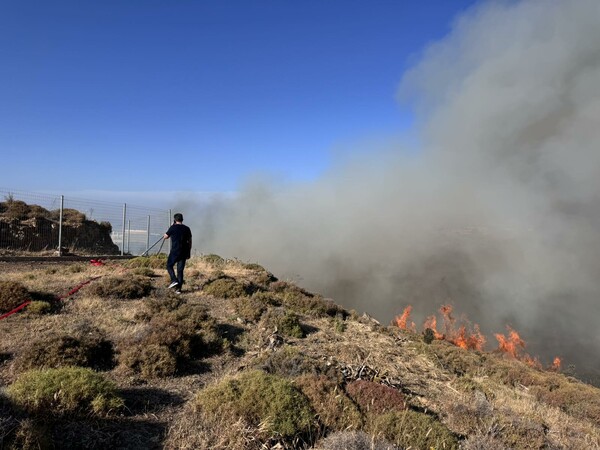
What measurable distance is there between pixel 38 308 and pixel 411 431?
22.2 feet

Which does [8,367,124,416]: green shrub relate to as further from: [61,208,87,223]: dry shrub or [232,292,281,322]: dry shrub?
[61,208,87,223]: dry shrub

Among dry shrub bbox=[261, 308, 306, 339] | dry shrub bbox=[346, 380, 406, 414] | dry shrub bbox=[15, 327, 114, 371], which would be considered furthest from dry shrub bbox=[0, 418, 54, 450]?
dry shrub bbox=[261, 308, 306, 339]

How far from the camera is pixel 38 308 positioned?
24.8ft

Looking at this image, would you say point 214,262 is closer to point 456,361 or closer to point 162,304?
point 162,304

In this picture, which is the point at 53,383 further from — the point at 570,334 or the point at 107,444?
the point at 570,334

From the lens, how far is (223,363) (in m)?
6.70

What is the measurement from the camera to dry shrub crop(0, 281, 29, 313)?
7.51 m

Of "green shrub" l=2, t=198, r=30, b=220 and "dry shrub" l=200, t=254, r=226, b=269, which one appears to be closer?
"dry shrub" l=200, t=254, r=226, b=269

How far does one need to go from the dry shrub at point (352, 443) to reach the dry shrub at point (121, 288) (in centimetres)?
649

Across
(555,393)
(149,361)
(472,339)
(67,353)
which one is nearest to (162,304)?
(149,361)

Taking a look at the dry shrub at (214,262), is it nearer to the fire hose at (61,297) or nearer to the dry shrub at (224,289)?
the dry shrub at (224,289)

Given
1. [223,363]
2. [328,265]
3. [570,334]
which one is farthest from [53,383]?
[328,265]

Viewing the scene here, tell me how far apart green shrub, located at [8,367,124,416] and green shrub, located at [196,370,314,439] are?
1001 millimetres

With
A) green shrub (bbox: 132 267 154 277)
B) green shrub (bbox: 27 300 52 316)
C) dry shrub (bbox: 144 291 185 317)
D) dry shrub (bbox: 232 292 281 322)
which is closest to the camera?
green shrub (bbox: 27 300 52 316)
